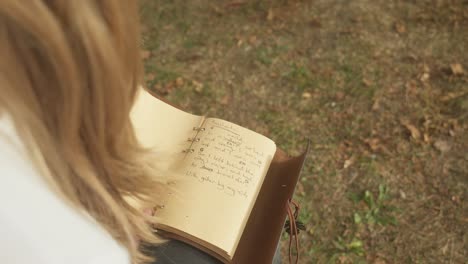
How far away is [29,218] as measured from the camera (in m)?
0.57

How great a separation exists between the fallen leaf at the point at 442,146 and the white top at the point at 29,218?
1435mm

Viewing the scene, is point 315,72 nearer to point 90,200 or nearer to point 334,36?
point 334,36

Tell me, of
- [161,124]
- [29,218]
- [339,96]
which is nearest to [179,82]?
[339,96]

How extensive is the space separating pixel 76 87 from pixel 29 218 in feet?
0.66

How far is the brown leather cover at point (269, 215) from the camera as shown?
0.91 m

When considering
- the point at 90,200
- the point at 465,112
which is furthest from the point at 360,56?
the point at 90,200

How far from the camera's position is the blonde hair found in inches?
16.8

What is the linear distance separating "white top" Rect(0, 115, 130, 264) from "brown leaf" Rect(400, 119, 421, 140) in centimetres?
141

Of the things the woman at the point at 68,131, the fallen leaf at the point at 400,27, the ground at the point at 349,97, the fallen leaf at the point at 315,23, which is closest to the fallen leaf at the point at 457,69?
the ground at the point at 349,97

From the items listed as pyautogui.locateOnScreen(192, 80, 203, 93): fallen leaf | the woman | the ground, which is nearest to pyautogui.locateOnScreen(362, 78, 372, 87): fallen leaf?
the ground

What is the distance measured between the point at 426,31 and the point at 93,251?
187cm

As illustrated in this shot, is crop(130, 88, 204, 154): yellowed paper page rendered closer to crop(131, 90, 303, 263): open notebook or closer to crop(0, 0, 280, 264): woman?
crop(131, 90, 303, 263): open notebook

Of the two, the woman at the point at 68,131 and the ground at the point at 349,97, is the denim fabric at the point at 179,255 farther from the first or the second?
the ground at the point at 349,97

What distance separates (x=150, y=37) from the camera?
7.27ft
